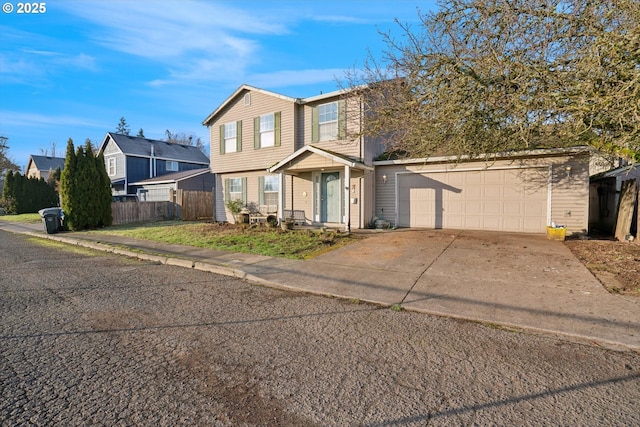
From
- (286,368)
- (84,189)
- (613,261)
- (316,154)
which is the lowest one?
(286,368)

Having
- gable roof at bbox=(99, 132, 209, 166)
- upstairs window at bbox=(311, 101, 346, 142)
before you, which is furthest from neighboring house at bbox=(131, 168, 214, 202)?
upstairs window at bbox=(311, 101, 346, 142)

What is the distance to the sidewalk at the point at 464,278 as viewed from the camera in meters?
4.05

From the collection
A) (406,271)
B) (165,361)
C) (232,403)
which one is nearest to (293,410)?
(232,403)

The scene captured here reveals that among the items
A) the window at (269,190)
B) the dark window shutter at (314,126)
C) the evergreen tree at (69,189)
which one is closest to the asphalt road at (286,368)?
the dark window shutter at (314,126)

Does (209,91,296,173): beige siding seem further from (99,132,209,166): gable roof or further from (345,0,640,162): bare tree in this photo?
(99,132,209,166): gable roof

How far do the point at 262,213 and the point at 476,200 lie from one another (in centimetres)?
919

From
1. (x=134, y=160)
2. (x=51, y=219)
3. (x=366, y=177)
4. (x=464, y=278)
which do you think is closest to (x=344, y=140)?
(x=366, y=177)

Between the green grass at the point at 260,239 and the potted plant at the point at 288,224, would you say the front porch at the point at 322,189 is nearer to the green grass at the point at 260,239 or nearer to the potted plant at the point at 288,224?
the potted plant at the point at 288,224

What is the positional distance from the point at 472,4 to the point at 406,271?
223 inches

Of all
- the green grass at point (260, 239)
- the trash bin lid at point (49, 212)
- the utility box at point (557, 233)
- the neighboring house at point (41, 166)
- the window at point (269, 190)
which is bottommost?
the green grass at point (260, 239)

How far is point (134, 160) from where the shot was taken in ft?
95.8

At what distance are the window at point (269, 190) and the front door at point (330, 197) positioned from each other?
8.28 feet

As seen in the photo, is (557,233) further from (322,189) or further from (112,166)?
(112,166)

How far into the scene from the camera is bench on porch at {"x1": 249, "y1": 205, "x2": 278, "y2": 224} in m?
14.6
